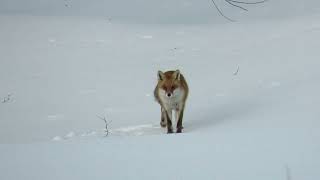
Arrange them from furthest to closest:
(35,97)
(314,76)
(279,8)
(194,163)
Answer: (279,8), (35,97), (314,76), (194,163)

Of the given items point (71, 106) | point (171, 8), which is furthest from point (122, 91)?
point (171, 8)

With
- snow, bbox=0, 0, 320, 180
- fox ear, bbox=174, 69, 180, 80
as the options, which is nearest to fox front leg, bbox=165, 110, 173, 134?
snow, bbox=0, 0, 320, 180

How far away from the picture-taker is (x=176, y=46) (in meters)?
15.6

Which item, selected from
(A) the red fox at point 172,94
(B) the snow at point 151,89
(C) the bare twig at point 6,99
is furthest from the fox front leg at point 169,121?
(C) the bare twig at point 6,99

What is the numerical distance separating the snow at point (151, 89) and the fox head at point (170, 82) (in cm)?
63

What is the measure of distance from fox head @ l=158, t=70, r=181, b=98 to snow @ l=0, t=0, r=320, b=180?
628mm

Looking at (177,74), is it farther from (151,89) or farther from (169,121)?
(151,89)

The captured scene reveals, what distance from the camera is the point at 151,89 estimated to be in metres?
10.8

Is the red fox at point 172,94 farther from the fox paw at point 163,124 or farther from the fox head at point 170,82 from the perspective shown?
the fox paw at point 163,124

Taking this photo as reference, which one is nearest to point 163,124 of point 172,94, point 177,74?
point 172,94

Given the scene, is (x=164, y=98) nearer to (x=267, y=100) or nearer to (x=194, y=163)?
(x=267, y=100)

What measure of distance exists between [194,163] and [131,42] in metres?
12.2

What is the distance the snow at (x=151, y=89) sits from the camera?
4.12 meters

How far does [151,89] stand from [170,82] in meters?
3.16
